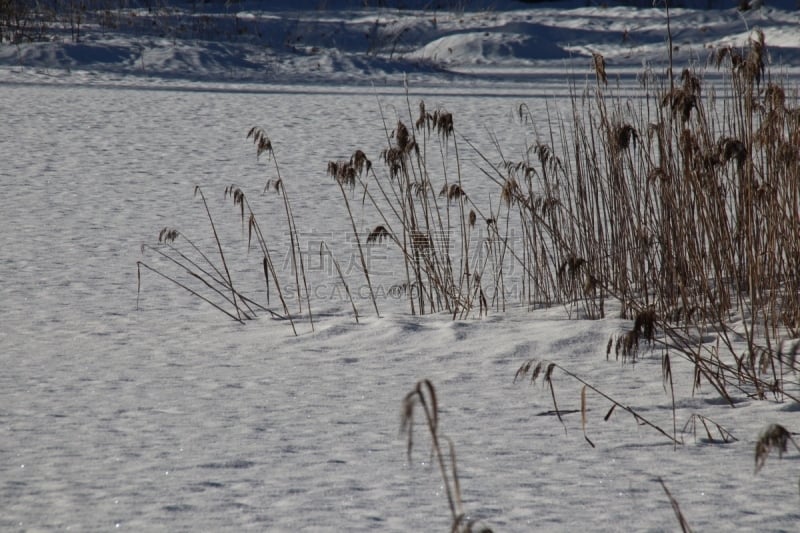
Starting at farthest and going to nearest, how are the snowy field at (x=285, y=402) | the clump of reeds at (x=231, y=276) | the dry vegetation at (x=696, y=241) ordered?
the clump of reeds at (x=231, y=276), the dry vegetation at (x=696, y=241), the snowy field at (x=285, y=402)

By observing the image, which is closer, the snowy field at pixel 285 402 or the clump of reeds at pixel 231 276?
the snowy field at pixel 285 402

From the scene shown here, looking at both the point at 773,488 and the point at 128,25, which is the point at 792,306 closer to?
the point at 773,488

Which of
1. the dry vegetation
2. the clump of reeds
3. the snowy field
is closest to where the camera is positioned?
the snowy field

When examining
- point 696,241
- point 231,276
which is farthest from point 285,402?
point 231,276

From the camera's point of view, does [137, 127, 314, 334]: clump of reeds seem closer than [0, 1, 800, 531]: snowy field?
No

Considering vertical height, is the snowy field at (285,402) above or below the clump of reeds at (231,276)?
below

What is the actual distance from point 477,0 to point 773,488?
18608mm

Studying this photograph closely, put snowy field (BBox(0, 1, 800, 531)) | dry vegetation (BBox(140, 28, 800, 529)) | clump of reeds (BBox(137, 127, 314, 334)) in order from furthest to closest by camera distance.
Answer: clump of reeds (BBox(137, 127, 314, 334)), dry vegetation (BBox(140, 28, 800, 529)), snowy field (BBox(0, 1, 800, 531))

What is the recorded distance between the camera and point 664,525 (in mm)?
1435

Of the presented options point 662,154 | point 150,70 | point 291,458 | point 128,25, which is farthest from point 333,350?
point 128,25

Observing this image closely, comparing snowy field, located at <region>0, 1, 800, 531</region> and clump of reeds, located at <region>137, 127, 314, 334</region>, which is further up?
clump of reeds, located at <region>137, 127, 314, 334</region>

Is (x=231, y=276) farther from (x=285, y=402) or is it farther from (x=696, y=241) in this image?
(x=696, y=241)

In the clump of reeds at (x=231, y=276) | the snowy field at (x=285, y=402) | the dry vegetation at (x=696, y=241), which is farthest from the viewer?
the clump of reeds at (x=231, y=276)

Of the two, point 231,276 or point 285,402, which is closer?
point 285,402
